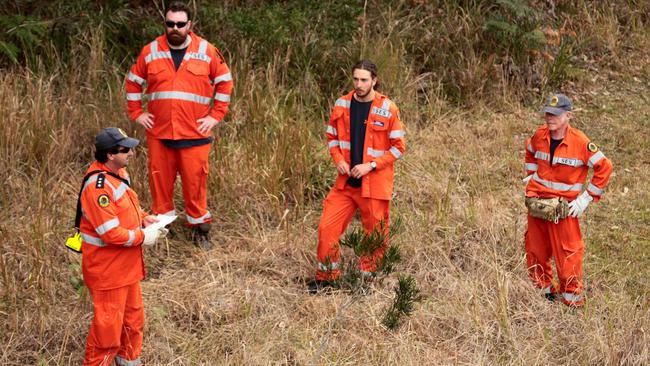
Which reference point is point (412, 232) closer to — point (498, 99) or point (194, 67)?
point (194, 67)

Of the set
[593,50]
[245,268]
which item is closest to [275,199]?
[245,268]

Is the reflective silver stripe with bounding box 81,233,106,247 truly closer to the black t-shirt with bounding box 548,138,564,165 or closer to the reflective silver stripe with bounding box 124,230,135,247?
the reflective silver stripe with bounding box 124,230,135,247

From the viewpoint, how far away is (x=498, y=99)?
31.8 feet

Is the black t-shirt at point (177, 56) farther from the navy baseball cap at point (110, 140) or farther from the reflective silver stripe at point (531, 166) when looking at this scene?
the reflective silver stripe at point (531, 166)

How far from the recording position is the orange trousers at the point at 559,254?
19.3 feet

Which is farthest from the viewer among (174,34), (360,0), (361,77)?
(360,0)

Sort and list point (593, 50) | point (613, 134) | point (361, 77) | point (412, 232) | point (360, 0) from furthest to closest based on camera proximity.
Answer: point (593, 50)
point (360, 0)
point (613, 134)
point (412, 232)
point (361, 77)

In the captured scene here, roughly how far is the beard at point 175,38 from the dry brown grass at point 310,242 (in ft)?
4.26

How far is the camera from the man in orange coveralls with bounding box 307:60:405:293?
606 cm

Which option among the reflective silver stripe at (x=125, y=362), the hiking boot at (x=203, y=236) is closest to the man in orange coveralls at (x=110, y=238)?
the reflective silver stripe at (x=125, y=362)

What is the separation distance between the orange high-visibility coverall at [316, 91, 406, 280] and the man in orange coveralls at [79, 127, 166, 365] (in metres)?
1.56

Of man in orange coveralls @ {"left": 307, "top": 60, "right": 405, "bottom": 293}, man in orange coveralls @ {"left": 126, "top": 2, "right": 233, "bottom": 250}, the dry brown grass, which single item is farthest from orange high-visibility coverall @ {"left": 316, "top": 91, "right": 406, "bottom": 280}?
man in orange coveralls @ {"left": 126, "top": 2, "right": 233, "bottom": 250}

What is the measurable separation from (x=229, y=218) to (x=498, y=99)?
391 cm

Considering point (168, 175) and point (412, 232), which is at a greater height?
point (168, 175)
